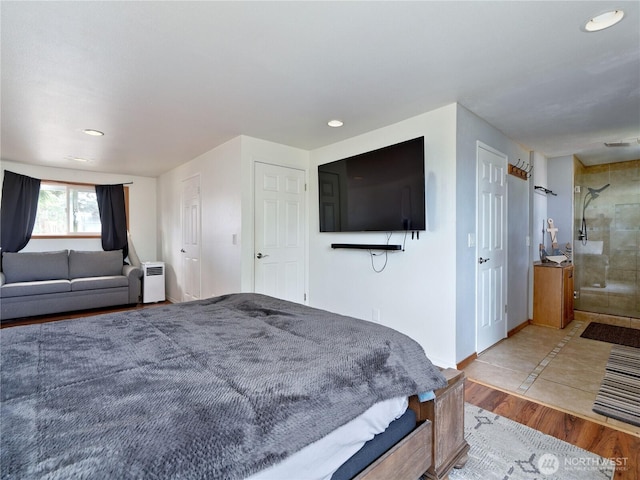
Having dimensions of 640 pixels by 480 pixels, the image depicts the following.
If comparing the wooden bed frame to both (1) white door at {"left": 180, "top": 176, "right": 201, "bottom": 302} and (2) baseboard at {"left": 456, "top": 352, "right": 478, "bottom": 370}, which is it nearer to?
(2) baseboard at {"left": 456, "top": 352, "right": 478, "bottom": 370}

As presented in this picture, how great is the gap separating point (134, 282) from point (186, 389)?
486 cm

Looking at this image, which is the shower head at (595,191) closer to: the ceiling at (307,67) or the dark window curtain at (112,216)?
the ceiling at (307,67)

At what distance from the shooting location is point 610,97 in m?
2.49

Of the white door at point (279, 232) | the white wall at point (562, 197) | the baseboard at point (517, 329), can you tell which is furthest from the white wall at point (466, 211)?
the white door at point (279, 232)

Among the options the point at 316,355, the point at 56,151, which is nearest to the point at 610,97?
the point at 316,355

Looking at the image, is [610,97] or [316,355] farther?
[610,97]

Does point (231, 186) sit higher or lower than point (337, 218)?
higher

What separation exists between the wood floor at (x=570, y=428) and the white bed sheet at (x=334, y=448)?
51.3 inches

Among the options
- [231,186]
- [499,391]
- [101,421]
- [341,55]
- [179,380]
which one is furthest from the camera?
[231,186]

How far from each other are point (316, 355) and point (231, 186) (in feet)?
9.32

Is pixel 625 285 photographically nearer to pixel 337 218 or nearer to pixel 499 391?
pixel 499 391

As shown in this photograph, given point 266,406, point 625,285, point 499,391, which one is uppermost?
point 266,406

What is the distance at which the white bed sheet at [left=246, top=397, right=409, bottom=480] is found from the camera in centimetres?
84

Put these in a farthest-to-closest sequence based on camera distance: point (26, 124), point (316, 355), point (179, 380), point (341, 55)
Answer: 1. point (26, 124)
2. point (341, 55)
3. point (316, 355)
4. point (179, 380)
